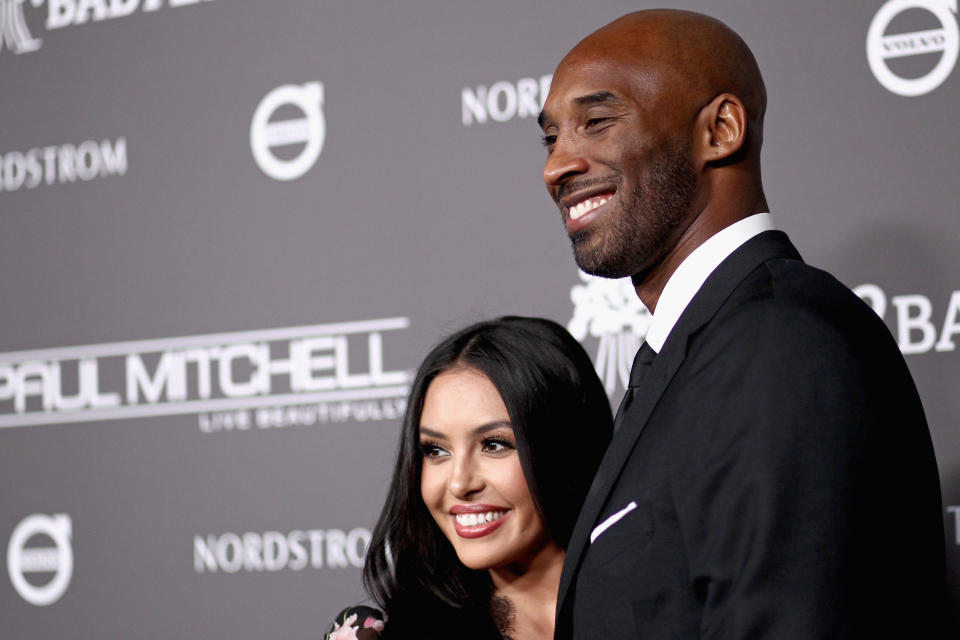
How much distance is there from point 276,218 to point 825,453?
1.83 metres

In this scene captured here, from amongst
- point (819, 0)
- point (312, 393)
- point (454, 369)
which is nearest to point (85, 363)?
point (312, 393)

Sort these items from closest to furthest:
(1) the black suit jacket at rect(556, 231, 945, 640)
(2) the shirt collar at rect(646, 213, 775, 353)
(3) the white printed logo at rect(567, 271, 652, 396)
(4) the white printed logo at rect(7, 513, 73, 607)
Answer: (1) the black suit jacket at rect(556, 231, 945, 640), (2) the shirt collar at rect(646, 213, 775, 353), (3) the white printed logo at rect(567, 271, 652, 396), (4) the white printed logo at rect(7, 513, 73, 607)

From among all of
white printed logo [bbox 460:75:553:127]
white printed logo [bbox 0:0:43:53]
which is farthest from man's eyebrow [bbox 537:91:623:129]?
white printed logo [bbox 0:0:43:53]

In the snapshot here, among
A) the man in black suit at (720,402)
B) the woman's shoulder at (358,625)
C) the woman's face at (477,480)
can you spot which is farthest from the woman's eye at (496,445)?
the man in black suit at (720,402)

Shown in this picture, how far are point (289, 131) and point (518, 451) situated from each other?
1.05m

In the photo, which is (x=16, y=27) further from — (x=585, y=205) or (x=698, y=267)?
(x=698, y=267)

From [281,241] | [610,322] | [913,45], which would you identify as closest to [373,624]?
[610,322]

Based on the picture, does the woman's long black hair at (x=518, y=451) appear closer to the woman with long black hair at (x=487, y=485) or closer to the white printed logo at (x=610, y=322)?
the woman with long black hair at (x=487, y=485)

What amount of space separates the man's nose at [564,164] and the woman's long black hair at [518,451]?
66 cm

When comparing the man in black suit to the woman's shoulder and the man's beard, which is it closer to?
the man's beard

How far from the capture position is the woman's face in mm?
1976

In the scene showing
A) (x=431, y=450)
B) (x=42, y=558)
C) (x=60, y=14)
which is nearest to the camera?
(x=431, y=450)

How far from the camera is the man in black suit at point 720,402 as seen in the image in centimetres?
101

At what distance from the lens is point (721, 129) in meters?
1.35
